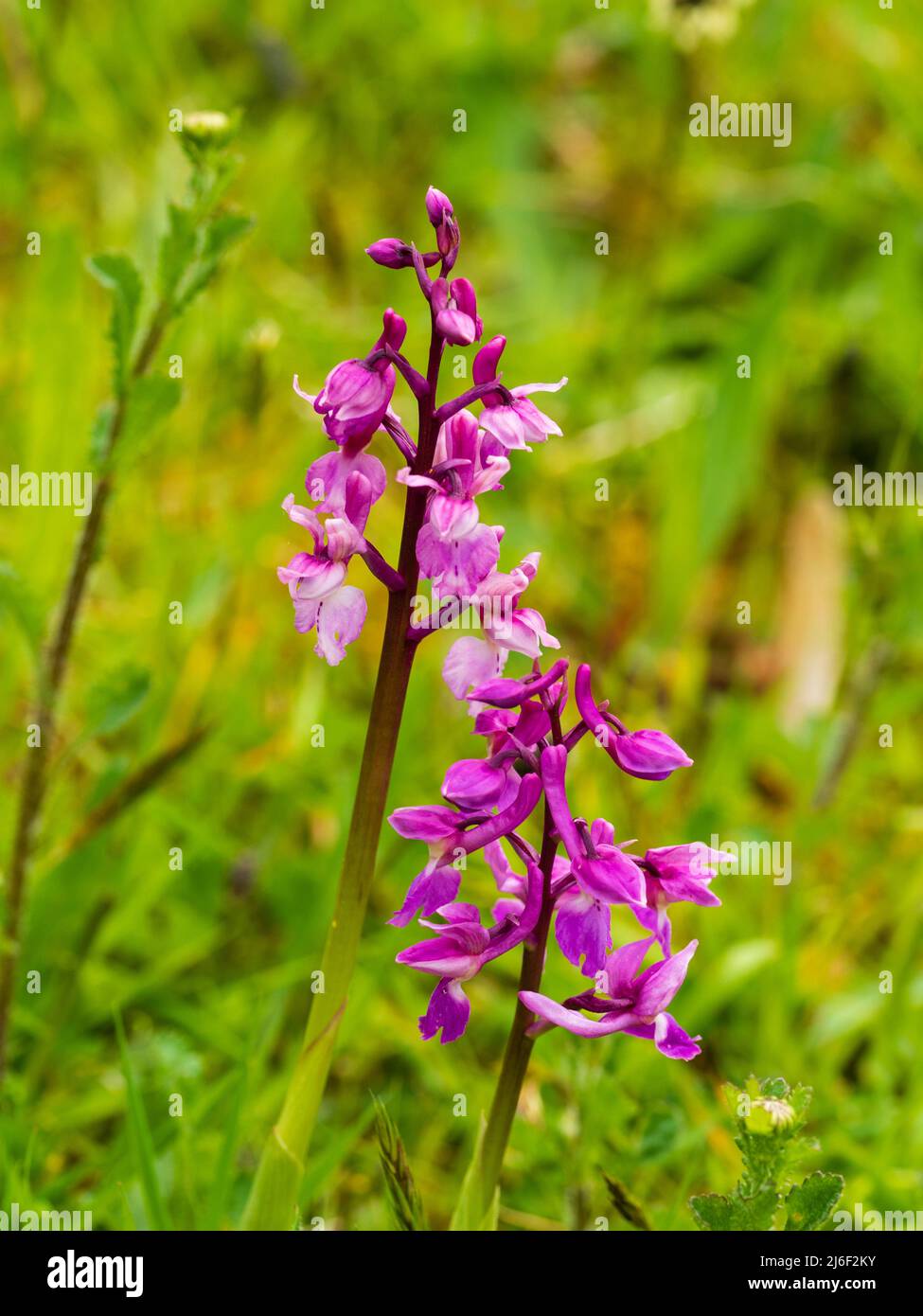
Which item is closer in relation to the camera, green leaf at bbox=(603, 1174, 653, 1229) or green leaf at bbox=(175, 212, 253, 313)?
green leaf at bbox=(603, 1174, 653, 1229)

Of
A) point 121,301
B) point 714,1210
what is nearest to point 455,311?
point 121,301

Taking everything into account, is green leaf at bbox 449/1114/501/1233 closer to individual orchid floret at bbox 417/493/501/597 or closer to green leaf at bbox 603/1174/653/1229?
green leaf at bbox 603/1174/653/1229

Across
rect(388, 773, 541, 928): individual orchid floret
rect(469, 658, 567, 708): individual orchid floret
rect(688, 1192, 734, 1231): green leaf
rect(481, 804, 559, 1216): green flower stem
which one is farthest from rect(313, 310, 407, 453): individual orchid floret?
rect(688, 1192, 734, 1231): green leaf

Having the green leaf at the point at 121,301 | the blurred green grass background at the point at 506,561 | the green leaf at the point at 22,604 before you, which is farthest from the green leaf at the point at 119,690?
the green leaf at the point at 121,301

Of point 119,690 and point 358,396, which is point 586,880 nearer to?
point 358,396

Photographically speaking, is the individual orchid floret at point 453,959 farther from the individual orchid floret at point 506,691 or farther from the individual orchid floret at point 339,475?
the individual orchid floret at point 339,475

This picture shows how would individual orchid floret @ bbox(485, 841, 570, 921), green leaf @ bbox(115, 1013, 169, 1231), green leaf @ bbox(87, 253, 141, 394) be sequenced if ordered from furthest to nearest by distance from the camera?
1. green leaf @ bbox(87, 253, 141, 394)
2. green leaf @ bbox(115, 1013, 169, 1231)
3. individual orchid floret @ bbox(485, 841, 570, 921)
